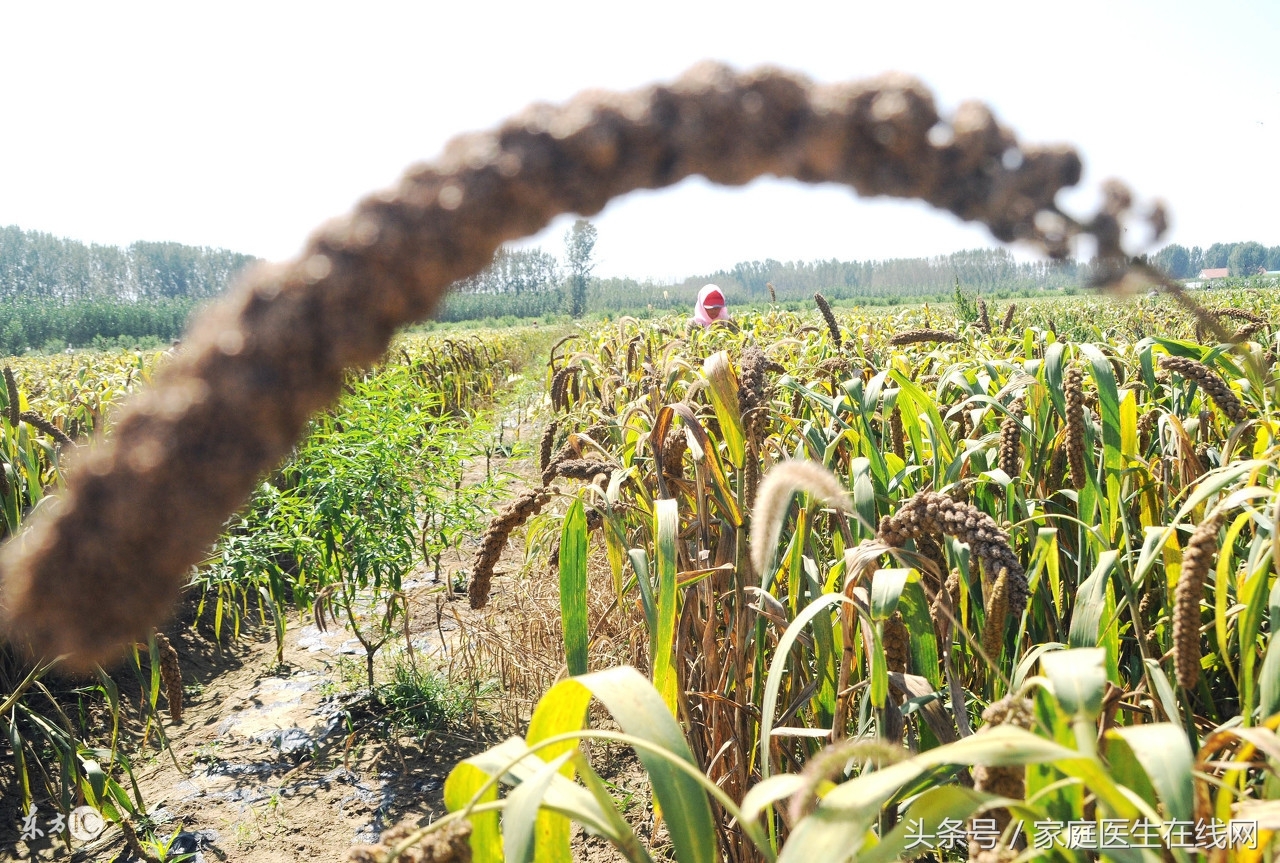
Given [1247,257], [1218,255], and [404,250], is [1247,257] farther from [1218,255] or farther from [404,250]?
[404,250]

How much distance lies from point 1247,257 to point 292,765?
297 ft

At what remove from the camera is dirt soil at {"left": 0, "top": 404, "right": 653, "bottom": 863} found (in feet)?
10.3

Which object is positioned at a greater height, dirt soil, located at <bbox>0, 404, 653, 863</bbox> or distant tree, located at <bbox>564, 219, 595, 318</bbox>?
distant tree, located at <bbox>564, 219, 595, 318</bbox>

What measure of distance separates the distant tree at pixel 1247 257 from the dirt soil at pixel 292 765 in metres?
84.9

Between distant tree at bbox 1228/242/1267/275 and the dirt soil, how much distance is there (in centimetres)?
8486

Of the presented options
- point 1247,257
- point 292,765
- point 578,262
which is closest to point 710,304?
point 292,765

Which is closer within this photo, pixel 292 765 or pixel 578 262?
pixel 292 765

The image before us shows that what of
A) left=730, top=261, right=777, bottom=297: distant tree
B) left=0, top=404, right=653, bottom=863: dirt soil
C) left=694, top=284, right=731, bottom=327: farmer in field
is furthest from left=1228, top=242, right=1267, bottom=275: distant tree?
left=0, top=404, right=653, bottom=863: dirt soil

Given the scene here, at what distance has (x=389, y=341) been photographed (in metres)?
0.44

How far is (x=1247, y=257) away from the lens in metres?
72.3

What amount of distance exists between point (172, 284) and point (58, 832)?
117m

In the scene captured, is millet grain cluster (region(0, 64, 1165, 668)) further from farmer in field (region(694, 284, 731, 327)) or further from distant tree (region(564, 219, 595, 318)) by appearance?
distant tree (region(564, 219, 595, 318))

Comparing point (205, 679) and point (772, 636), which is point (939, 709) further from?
point (205, 679)

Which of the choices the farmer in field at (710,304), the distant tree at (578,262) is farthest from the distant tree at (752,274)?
the farmer in field at (710,304)
